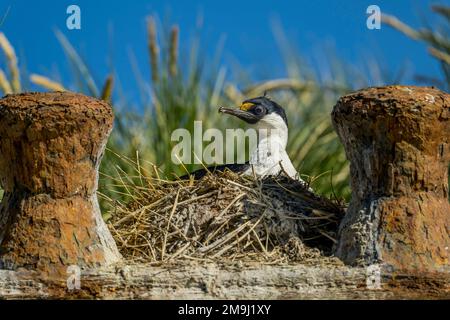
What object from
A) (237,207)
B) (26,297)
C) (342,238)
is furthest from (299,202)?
(26,297)

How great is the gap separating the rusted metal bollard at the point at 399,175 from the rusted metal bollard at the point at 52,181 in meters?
1.32

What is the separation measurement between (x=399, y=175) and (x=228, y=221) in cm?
117

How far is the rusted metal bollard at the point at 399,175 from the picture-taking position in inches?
242

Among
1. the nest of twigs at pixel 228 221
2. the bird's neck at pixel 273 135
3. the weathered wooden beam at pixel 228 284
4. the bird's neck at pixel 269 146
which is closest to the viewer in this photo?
the weathered wooden beam at pixel 228 284

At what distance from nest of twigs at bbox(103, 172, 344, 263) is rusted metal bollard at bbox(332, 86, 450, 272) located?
422 millimetres

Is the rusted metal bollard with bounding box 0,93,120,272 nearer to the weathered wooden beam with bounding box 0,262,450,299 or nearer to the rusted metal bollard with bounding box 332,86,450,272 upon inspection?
the weathered wooden beam with bounding box 0,262,450,299

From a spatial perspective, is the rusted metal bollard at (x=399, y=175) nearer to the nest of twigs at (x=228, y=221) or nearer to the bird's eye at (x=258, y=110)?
the nest of twigs at (x=228, y=221)

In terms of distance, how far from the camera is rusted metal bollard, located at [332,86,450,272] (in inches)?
242

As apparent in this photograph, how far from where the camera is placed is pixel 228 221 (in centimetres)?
697

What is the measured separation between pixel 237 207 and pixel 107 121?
1136 millimetres

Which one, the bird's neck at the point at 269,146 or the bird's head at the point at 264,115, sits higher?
the bird's head at the point at 264,115

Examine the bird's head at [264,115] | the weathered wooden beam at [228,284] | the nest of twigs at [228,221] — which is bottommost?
the weathered wooden beam at [228,284]

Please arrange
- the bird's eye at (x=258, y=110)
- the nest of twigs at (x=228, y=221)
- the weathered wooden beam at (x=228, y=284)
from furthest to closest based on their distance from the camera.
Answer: the bird's eye at (x=258, y=110) < the nest of twigs at (x=228, y=221) < the weathered wooden beam at (x=228, y=284)

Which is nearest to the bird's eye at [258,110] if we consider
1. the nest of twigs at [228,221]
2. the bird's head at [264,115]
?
the bird's head at [264,115]
